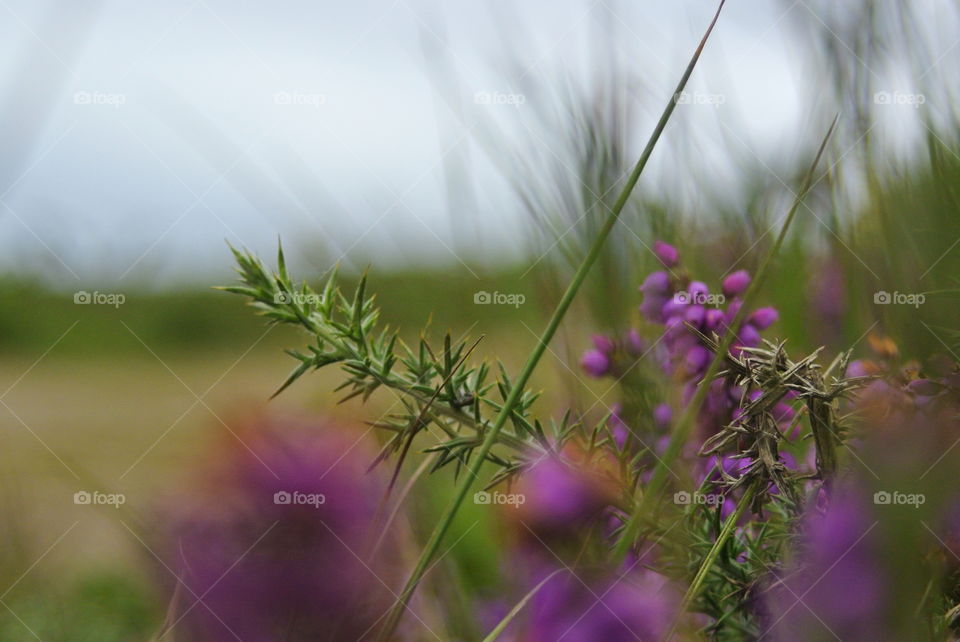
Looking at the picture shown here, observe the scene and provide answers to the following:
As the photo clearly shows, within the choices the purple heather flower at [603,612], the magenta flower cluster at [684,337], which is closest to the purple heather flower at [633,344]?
the magenta flower cluster at [684,337]

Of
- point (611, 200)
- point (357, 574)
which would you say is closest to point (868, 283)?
point (611, 200)

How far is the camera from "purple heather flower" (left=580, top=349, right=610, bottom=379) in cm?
39

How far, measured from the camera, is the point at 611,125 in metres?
0.40

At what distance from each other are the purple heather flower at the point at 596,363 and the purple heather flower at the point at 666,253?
0.19 feet

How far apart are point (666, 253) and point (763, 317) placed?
0.07m

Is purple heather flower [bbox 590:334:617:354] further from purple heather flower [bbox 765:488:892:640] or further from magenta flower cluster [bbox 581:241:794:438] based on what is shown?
purple heather flower [bbox 765:488:892:640]

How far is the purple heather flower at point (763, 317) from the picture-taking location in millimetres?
416

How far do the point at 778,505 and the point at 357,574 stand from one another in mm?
188

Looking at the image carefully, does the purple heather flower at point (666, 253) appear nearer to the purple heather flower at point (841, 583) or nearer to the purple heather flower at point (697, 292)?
the purple heather flower at point (697, 292)

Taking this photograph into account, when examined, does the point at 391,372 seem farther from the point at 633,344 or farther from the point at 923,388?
the point at 923,388

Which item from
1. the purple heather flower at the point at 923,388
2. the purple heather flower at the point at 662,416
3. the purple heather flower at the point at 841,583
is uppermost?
the purple heather flower at the point at 923,388

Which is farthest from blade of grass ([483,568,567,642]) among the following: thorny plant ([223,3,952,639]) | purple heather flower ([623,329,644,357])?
purple heather flower ([623,329,644,357])

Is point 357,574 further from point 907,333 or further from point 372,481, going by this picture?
point 907,333

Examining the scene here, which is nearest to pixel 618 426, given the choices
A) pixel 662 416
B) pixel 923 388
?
pixel 662 416
